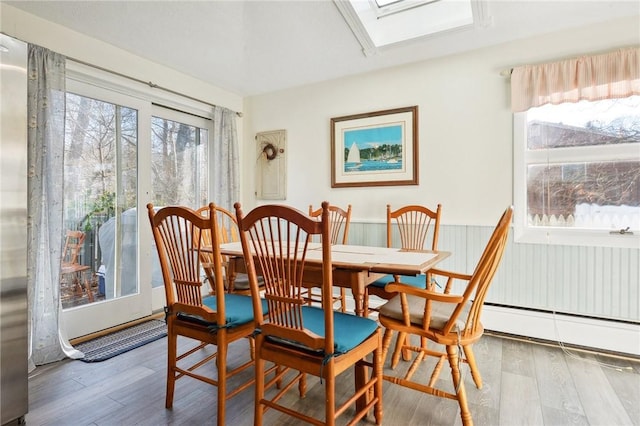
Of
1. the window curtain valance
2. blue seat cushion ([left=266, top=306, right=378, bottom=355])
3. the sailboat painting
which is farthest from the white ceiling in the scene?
blue seat cushion ([left=266, top=306, right=378, bottom=355])

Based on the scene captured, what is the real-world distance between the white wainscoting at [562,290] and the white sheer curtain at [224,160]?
7.55ft

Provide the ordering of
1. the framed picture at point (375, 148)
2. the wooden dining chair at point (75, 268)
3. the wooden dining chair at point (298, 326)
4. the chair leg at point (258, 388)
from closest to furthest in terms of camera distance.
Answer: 1. the wooden dining chair at point (298, 326)
2. the chair leg at point (258, 388)
3. the wooden dining chair at point (75, 268)
4. the framed picture at point (375, 148)

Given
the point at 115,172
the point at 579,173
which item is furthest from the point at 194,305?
the point at 579,173

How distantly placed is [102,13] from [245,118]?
194cm

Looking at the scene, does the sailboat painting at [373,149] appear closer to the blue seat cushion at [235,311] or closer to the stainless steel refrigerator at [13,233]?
the blue seat cushion at [235,311]

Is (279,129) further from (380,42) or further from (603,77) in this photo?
(603,77)

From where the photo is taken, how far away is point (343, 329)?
1432 mm

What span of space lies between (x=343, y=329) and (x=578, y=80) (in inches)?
99.0

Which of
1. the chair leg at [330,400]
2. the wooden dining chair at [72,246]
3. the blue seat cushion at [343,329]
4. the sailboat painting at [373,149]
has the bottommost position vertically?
the chair leg at [330,400]

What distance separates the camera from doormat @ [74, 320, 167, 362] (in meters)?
2.36

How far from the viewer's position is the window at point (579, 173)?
2375 millimetres

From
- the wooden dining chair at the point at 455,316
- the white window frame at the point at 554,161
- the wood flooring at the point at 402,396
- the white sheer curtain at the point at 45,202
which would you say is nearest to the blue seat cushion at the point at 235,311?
the wood flooring at the point at 402,396

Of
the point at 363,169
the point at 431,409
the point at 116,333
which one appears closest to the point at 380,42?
the point at 363,169

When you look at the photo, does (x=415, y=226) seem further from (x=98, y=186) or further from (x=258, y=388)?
(x=98, y=186)
